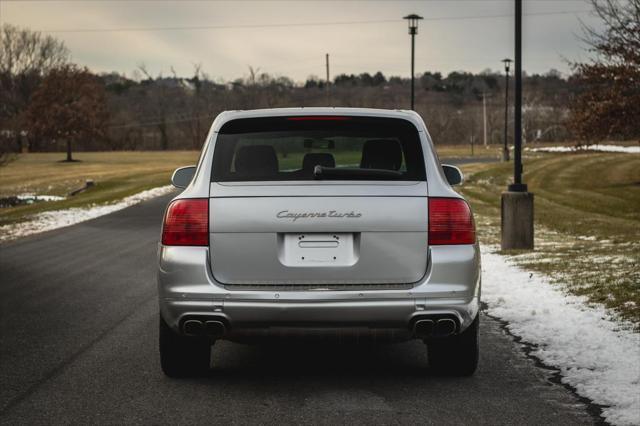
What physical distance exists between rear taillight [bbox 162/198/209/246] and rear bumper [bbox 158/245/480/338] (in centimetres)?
5

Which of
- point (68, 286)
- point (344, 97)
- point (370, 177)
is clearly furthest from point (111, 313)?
point (344, 97)

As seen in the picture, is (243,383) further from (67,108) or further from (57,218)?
(67,108)

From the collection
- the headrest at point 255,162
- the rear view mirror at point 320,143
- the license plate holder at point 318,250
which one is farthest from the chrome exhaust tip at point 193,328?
the rear view mirror at point 320,143

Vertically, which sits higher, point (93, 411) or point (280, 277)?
point (280, 277)

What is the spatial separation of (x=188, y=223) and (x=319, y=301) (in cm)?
91

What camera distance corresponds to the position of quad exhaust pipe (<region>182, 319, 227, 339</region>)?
5.00 meters

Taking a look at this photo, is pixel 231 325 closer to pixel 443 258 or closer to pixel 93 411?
pixel 93 411

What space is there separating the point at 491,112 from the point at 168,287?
134 m

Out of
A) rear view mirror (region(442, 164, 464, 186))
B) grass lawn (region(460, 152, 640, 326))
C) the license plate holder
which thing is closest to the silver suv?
the license plate holder

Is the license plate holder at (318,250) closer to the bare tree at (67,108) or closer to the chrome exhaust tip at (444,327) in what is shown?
the chrome exhaust tip at (444,327)

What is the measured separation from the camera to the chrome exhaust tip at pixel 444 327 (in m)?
5.04

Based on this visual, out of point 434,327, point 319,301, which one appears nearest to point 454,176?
point 434,327

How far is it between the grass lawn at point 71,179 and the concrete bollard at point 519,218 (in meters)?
15.1

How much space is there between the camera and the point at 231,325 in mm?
4984
